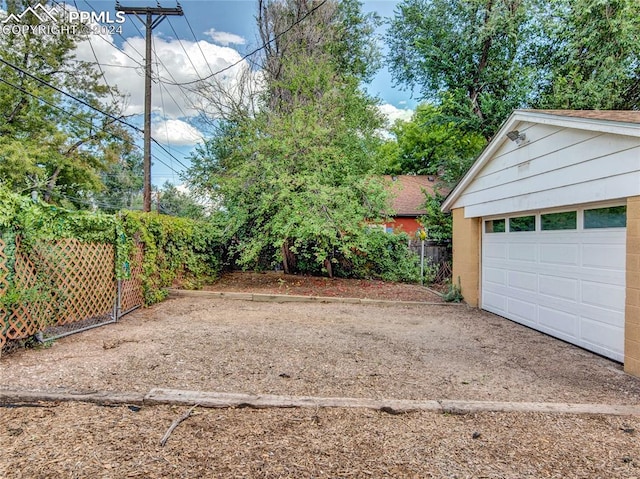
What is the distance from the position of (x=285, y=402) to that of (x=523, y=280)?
16.0 feet

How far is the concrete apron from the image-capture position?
9.28ft

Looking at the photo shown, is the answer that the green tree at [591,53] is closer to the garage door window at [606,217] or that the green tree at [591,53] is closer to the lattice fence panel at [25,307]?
the garage door window at [606,217]

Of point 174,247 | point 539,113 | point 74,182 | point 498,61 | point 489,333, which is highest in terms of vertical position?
point 498,61

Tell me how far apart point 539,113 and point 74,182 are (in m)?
22.0

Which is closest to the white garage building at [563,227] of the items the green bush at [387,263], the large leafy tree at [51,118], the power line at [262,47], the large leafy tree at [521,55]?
the green bush at [387,263]

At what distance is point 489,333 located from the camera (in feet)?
17.9

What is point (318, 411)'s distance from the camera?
2.78 meters

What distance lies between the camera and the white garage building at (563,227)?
3904 millimetres

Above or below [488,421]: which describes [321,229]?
above

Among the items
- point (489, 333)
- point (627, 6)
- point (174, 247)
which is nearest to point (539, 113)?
point (489, 333)

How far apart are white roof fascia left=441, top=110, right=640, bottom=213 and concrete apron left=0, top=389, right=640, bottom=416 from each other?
9.24 ft

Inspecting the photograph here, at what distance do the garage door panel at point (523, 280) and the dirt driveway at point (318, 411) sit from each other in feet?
2.36

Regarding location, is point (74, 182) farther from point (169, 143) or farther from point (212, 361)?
point (212, 361)

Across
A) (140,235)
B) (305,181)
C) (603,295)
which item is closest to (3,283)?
(140,235)
